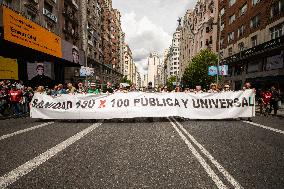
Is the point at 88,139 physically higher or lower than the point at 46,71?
lower

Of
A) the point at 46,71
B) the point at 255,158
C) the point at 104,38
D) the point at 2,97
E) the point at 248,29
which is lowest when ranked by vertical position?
the point at 255,158

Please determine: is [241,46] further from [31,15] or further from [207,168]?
[207,168]

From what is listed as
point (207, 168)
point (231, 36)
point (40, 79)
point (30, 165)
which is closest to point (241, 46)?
point (231, 36)

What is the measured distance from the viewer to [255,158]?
5.25m

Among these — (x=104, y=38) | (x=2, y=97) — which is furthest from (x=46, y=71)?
(x=104, y=38)

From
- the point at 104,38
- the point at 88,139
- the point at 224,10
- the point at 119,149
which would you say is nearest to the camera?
the point at 119,149

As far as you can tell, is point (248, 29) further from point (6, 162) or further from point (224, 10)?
point (6, 162)

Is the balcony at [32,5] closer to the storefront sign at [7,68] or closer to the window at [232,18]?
the storefront sign at [7,68]

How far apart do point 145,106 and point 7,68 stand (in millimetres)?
10990

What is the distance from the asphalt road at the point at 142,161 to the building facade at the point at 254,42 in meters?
20.3

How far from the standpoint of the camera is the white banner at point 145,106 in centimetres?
1162

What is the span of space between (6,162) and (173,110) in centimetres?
789

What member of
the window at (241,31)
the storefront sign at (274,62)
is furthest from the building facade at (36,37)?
the window at (241,31)

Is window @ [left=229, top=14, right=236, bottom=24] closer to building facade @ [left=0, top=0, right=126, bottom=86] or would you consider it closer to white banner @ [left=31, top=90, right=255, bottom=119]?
building facade @ [left=0, top=0, right=126, bottom=86]
